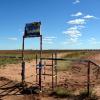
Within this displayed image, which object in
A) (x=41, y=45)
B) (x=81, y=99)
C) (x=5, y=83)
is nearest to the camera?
(x=81, y=99)

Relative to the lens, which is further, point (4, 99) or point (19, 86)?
point (19, 86)

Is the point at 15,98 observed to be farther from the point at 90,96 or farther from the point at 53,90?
the point at 90,96

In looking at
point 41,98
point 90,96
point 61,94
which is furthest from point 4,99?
point 90,96

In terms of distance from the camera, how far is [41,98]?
38.4 feet

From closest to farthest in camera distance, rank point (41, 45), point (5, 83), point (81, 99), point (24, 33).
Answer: point (81, 99) < point (41, 45) < point (24, 33) < point (5, 83)

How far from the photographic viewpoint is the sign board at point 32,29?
43.1 ft

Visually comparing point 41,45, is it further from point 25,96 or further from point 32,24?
point 25,96

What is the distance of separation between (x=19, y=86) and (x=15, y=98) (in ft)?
6.95

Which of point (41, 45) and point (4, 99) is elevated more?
point (41, 45)

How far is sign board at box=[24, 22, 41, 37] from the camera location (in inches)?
517

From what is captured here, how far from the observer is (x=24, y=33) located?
1370cm

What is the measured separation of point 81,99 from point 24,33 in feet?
13.2

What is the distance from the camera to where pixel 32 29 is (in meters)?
13.4

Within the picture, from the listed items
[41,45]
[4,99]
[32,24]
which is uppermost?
[32,24]
